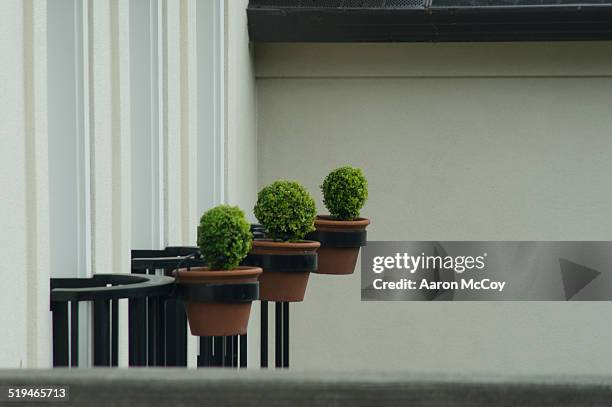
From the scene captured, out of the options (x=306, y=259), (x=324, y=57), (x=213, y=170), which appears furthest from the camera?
(x=324, y=57)

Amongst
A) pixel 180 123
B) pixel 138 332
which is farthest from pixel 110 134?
pixel 180 123

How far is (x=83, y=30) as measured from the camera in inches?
134

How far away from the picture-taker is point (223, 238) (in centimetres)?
312

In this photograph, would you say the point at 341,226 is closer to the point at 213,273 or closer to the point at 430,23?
the point at 213,273

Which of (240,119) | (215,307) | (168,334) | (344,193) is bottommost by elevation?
(168,334)

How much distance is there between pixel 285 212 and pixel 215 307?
3.66 ft

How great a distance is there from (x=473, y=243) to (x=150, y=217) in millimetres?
4772

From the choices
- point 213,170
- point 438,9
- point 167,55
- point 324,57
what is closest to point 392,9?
point 438,9

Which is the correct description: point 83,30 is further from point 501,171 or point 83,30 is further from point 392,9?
point 501,171

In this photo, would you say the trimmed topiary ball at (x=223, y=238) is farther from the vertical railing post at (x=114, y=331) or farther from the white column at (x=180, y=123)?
the white column at (x=180, y=123)

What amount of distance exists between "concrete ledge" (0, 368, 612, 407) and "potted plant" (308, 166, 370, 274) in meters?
3.66

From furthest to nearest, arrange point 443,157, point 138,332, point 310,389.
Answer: point 443,157
point 138,332
point 310,389

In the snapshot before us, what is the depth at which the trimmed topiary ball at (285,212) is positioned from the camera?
13.8ft

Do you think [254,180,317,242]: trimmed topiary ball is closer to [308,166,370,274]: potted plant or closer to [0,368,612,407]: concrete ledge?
[308,166,370,274]: potted plant
